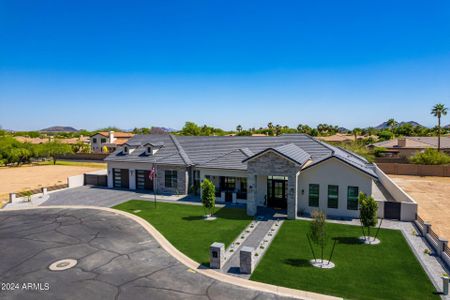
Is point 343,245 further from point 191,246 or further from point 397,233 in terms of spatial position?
point 191,246

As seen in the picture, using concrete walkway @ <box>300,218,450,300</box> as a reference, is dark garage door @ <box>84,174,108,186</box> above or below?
above

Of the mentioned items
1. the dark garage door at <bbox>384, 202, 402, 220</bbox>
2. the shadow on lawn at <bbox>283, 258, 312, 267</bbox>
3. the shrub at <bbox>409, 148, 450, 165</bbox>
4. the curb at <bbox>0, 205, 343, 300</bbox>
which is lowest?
the curb at <bbox>0, 205, 343, 300</bbox>

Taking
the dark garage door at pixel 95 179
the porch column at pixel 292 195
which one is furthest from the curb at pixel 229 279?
the dark garage door at pixel 95 179

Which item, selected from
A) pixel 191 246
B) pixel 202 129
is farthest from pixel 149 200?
pixel 202 129

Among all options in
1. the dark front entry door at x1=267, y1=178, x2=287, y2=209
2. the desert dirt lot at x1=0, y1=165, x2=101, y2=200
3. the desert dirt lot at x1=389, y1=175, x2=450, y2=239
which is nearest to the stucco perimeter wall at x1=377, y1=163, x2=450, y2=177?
the desert dirt lot at x1=389, y1=175, x2=450, y2=239

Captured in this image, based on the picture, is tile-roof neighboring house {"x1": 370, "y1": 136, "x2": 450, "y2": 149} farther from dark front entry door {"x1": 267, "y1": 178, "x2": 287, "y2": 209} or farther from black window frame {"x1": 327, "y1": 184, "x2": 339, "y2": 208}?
dark front entry door {"x1": 267, "y1": 178, "x2": 287, "y2": 209}

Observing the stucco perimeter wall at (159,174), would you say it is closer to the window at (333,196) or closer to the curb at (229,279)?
the curb at (229,279)
